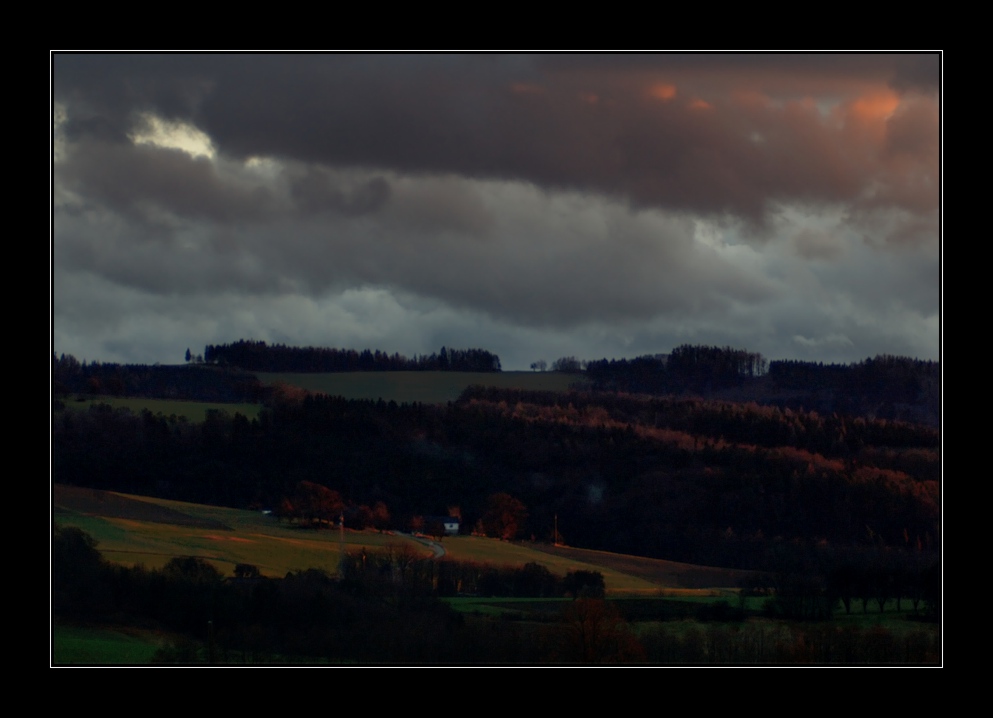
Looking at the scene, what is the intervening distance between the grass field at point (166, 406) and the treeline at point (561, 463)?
0.72ft

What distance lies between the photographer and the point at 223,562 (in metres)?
30.0

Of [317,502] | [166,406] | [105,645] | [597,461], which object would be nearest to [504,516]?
[597,461]

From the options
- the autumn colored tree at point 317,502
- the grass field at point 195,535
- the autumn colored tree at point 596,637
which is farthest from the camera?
the autumn colored tree at point 317,502

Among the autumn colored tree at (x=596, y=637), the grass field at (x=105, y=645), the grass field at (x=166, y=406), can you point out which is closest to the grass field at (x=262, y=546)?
the autumn colored tree at (x=596, y=637)

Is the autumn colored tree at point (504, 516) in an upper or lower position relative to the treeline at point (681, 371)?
lower

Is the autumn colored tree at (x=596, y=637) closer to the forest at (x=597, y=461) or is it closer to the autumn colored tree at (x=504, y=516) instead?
the forest at (x=597, y=461)

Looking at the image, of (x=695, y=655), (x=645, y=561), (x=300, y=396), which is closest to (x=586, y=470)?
(x=645, y=561)

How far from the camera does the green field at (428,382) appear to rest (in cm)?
3131

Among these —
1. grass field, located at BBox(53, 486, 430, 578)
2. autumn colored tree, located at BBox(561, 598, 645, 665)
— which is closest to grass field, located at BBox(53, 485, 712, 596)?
grass field, located at BBox(53, 486, 430, 578)

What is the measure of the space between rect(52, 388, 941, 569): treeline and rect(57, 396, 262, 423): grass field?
0.22 m

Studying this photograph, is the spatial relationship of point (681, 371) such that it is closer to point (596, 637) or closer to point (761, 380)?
point (761, 380)

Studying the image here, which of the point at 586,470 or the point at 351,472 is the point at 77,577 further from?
the point at 586,470

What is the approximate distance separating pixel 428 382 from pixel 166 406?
25.4 ft

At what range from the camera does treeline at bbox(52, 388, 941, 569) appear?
31.3 m
